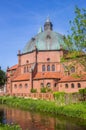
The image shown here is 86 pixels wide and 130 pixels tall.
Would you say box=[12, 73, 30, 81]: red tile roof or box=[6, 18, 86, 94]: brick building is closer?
box=[6, 18, 86, 94]: brick building

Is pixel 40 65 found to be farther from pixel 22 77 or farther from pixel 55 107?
pixel 55 107

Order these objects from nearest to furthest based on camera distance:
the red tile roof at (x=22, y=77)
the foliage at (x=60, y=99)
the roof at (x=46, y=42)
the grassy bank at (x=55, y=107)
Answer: the grassy bank at (x=55, y=107)
the foliage at (x=60, y=99)
the red tile roof at (x=22, y=77)
the roof at (x=46, y=42)

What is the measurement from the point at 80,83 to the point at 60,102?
1968 cm

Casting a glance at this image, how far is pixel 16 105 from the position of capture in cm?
5750

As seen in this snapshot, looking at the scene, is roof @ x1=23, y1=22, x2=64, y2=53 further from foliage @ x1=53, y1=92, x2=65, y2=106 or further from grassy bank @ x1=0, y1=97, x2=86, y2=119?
foliage @ x1=53, y1=92, x2=65, y2=106

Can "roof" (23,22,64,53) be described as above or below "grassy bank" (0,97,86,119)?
above

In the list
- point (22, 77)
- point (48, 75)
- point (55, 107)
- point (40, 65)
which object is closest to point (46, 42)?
point (40, 65)

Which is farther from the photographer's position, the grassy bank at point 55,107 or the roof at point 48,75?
the roof at point 48,75

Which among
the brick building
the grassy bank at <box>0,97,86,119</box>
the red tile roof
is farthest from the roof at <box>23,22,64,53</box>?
the grassy bank at <box>0,97,86,119</box>

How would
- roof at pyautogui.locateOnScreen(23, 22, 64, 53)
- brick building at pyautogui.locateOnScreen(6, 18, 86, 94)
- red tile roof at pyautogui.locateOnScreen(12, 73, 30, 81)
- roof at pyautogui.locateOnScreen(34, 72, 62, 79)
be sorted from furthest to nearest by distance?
1. roof at pyautogui.locateOnScreen(23, 22, 64, 53)
2. red tile roof at pyautogui.locateOnScreen(12, 73, 30, 81)
3. brick building at pyautogui.locateOnScreen(6, 18, 86, 94)
4. roof at pyautogui.locateOnScreen(34, 72, 62, 79)

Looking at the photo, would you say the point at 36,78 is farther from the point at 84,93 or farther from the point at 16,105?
the point at 84,93

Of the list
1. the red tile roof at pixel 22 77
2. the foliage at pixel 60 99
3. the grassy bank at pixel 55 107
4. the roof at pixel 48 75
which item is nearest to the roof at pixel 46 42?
the red tile roof at pixel 22 77

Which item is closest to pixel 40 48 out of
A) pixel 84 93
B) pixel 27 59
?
pixel 27 59

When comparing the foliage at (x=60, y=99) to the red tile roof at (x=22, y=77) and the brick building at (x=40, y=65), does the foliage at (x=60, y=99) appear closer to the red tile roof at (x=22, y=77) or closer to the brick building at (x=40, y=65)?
the brick building at (x=40, y=65)
